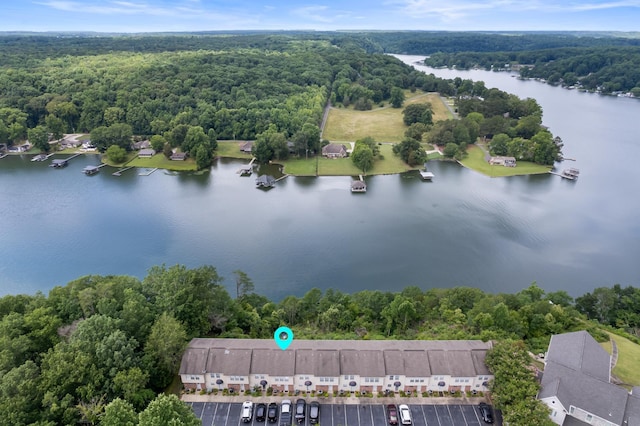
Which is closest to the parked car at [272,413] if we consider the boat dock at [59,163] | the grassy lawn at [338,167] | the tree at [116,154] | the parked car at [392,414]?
the parked car at [392,414]

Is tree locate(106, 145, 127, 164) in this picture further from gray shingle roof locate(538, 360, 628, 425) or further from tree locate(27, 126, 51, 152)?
gray shingle roof locate(538, 360, 628, 425)

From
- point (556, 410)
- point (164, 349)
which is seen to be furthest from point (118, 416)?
point (556, 410)

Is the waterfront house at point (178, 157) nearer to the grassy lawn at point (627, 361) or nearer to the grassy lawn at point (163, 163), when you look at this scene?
the grassy lawn at point (163, 163)

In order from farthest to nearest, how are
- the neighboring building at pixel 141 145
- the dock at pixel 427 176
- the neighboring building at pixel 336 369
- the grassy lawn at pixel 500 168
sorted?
the neighboring building at pixel 141 145 < the grassy lawn at pixel 500 168 < the dock at pixel 427 176 < the neighboring building at pixel 336 369

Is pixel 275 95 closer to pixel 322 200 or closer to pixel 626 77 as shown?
pixel 322 200

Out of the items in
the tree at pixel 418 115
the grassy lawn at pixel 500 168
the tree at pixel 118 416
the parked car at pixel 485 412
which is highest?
the tree at pixel 418 115

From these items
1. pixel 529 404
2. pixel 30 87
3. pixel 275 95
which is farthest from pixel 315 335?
pixel 30 87

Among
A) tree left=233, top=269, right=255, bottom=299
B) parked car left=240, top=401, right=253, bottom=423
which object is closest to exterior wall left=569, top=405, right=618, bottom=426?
parked car left=240, top=401, right=253, bottom=423
